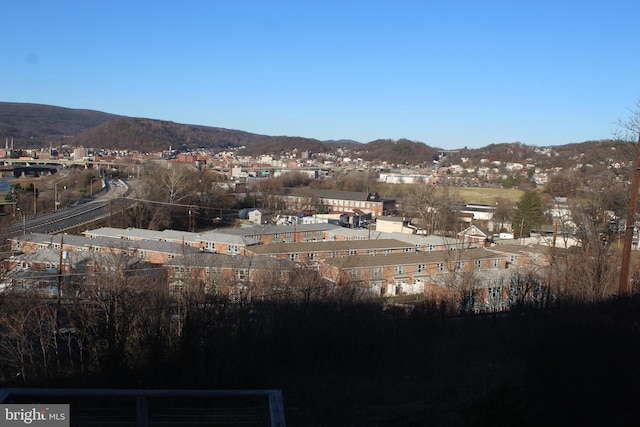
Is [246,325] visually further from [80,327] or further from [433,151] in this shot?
[433,151]

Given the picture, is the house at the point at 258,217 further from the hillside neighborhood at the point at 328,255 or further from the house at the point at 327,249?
the house at the point at 327,249

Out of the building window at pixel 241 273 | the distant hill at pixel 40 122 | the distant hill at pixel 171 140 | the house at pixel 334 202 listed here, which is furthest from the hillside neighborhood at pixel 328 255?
the distant hill at pixel 40 122

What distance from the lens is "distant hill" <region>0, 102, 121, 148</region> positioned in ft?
355

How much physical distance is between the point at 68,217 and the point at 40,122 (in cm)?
12167

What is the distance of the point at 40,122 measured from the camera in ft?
424

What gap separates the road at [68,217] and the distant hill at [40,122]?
271ft

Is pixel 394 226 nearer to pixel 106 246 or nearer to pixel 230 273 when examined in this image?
pixel 106 246

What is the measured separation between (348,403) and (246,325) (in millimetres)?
1333

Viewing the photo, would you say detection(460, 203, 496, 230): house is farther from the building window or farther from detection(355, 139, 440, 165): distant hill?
detection(355, 139, 440, 165): distant hill

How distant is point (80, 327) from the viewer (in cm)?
474

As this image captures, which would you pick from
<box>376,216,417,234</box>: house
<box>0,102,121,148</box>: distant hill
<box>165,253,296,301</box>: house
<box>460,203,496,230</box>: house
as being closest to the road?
<box>165,253,296,301</box>: house

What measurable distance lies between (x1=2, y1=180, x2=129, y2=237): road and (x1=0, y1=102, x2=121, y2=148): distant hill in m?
82.7

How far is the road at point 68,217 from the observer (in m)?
18.5

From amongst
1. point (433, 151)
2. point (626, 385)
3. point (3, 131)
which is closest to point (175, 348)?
point (626, 385)
